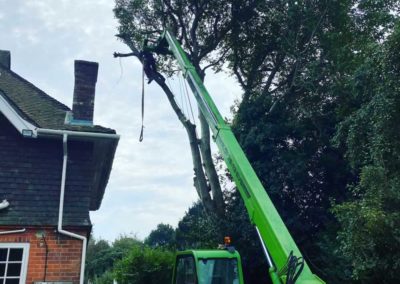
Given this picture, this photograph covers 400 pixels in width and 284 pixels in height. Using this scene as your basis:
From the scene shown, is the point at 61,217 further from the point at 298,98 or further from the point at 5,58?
the point at 298,98

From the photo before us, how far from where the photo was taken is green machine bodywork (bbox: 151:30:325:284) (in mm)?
4825

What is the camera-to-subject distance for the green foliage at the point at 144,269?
1438 cm

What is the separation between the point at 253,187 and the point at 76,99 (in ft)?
16.2

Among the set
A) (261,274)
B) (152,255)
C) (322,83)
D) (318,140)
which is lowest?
(261,274)

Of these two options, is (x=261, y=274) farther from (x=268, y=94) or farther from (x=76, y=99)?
(x=76, y=99)

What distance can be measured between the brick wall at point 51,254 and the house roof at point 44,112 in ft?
6.86

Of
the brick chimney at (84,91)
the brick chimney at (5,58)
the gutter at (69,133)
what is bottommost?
the gutter at (69,133)

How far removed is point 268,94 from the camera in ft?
53.6

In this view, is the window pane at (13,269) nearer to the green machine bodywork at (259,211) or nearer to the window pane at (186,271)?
the window pane at (186,271)

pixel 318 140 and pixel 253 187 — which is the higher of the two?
pixel 318 140

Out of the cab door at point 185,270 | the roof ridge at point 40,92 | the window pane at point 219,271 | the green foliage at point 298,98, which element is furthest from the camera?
Answer: the green foliage at point 298,98

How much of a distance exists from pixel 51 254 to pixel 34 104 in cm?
385

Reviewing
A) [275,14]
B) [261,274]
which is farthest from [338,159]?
[275,14]

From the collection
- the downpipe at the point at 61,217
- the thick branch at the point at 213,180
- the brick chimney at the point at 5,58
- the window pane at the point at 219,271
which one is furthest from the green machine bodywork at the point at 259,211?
the thick branch at the point at 213,180
